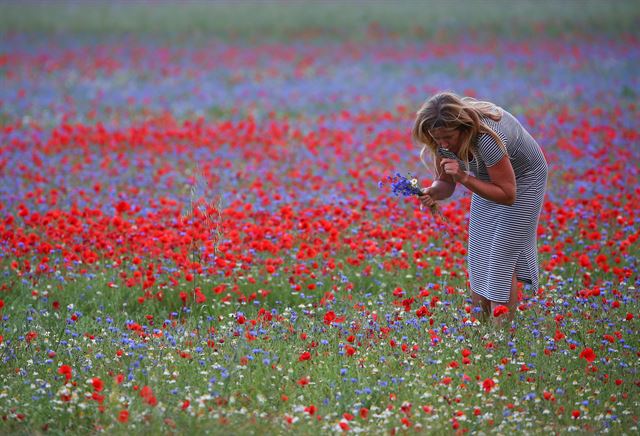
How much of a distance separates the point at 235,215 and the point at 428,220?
172cm

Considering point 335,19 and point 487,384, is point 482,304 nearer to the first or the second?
point 487,384

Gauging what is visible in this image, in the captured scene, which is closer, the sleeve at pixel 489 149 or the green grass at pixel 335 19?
the sleeve at pixel 489 149

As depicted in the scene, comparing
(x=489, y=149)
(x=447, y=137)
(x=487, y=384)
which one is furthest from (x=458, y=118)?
(x=487, y=384)

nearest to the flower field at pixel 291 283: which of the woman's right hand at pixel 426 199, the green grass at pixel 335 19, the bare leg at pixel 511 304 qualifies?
Result: the bare leg at pixel 511 304

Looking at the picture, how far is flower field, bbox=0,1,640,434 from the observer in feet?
13.7

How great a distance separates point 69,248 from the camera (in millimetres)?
6770

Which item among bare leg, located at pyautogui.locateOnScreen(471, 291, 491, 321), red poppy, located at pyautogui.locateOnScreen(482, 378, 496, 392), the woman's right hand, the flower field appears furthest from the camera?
bare leg, located at pyautogui.locateOnScreen(471, 291, 491, 321)

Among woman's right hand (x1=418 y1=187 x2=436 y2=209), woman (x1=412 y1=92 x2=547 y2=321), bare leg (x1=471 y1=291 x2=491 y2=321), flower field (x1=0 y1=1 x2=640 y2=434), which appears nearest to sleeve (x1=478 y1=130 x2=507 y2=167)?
woman (x1=412 y1=92 x2=547 y2=321)

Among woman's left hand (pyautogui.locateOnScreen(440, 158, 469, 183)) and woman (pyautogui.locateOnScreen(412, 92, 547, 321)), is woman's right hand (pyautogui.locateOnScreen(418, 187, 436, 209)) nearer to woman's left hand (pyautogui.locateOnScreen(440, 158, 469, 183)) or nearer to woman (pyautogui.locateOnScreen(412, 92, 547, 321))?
woman (pyautogui.locateOnScreen(412, 92, 547, 321))

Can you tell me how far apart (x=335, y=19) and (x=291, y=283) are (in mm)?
23223

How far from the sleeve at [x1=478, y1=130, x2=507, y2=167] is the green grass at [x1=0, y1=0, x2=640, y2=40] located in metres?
19.6

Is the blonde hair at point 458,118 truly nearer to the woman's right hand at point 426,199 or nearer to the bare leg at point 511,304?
the woman's right hand at point 426,199

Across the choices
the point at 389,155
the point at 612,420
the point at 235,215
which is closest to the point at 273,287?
the point at 235,215

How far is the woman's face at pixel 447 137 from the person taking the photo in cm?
475
